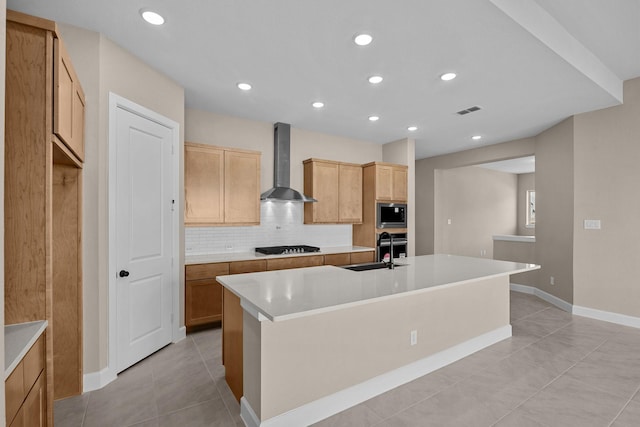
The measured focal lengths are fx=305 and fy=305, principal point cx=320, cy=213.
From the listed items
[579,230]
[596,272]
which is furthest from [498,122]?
[596,272]

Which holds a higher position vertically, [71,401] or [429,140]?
[429,140]

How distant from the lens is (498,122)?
15.1ft

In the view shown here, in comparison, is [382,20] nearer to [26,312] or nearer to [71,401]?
[26,312]

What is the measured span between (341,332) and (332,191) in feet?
10.3

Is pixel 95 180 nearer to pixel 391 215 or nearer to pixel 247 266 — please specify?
pixel 247 266

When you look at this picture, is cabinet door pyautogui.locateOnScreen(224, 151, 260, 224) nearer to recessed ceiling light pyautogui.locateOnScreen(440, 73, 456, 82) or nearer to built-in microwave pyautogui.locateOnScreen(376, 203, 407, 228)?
built-in microwave pyautogui.locateOnScreen(376, 203, 407, 228)

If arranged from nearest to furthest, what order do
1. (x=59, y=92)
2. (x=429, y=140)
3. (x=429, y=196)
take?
(x=59, y=92)
(x=429, y=140)
(x=429, y=196)

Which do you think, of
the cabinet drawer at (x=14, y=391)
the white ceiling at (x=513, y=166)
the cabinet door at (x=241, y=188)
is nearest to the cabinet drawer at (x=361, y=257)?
the cabinet door at (x=241, y=188)

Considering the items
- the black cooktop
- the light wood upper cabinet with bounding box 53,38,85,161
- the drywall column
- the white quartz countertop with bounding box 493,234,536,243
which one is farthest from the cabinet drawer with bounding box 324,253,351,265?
the white quartz countertop with bounding box 493,234,536,243

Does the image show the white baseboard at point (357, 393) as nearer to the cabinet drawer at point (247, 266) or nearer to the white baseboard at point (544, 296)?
the cabinet drawer at point (247, 266)

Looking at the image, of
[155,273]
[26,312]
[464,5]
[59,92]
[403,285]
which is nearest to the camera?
[26,312]

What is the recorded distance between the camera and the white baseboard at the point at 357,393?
1.95m

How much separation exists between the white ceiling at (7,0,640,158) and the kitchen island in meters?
1.93

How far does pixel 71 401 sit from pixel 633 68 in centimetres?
633
